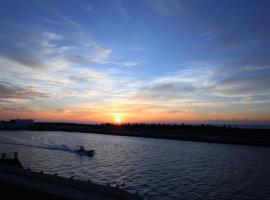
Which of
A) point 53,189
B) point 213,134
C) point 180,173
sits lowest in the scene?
point 180,173

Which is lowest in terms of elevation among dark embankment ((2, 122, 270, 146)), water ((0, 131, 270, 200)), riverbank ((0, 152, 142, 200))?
water ((0, 131, 270, 200))

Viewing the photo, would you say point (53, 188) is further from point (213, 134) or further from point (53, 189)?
point (213, 134)

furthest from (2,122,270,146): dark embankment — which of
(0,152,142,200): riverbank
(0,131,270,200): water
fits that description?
(0,152,142,200): riverbank

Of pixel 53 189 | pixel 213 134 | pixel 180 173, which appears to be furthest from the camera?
pixel 213 134

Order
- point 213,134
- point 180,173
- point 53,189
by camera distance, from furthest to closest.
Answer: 1. point 213,134
2. point 180,173
3. point 53,189

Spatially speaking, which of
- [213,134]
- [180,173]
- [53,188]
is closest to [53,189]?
[53,188]

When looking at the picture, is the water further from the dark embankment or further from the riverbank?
the dark embankment

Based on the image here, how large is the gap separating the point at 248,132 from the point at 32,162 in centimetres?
7253

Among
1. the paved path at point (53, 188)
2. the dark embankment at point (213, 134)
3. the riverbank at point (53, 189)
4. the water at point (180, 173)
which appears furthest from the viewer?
the dark embankment at point (213, 134)

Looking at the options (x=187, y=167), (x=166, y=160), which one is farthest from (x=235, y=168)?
(x=166, y=160)

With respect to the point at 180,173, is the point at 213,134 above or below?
above

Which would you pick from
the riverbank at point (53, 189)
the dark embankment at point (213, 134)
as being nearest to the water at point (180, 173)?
the riverbank at point (53, 189)

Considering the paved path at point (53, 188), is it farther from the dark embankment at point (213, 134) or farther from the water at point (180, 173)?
the dark embankment at point (213, 134)

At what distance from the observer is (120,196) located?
1838 centimetres
